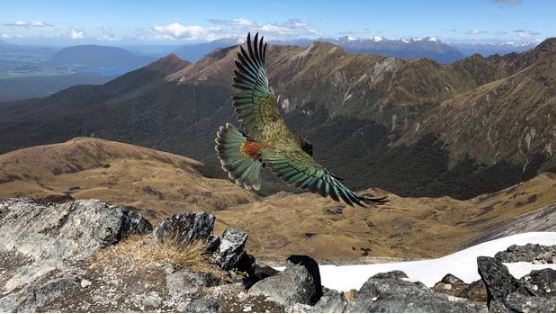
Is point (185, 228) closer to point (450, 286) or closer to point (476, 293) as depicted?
point (476, 293)

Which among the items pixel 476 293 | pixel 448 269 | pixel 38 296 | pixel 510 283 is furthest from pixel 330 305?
pixel 448 269

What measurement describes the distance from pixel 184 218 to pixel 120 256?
3.27 metres

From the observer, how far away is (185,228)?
21781mm

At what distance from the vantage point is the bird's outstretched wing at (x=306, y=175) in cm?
1067

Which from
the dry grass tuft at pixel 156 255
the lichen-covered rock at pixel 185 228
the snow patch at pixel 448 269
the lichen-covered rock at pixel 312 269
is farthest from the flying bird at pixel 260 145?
the snow patch at pixel 448 269

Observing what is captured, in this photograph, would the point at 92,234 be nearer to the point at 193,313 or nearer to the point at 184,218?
the point at 184,218

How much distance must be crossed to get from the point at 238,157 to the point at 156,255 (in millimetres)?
7271

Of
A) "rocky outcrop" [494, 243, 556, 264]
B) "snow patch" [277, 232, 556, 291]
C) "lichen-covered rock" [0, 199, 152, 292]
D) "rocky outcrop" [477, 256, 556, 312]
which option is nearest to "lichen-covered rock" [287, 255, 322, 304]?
"rocky outcrop" [477, 256, 556, 312]

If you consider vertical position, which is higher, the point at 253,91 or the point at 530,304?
the point at 253,91

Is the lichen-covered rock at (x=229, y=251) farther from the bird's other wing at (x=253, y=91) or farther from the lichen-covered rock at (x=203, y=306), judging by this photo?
the bird's other wing at (x=253, y=91)

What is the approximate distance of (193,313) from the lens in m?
15.9

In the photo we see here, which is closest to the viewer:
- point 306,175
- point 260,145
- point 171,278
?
point 306,175

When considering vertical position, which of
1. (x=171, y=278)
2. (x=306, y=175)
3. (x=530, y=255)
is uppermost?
(x=306, y=175)

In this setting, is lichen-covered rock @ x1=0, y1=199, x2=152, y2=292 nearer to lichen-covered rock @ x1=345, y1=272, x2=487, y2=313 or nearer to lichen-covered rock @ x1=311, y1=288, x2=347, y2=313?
lichen-covered rock @ x1=311, y1=288, x2=347, y2=313
